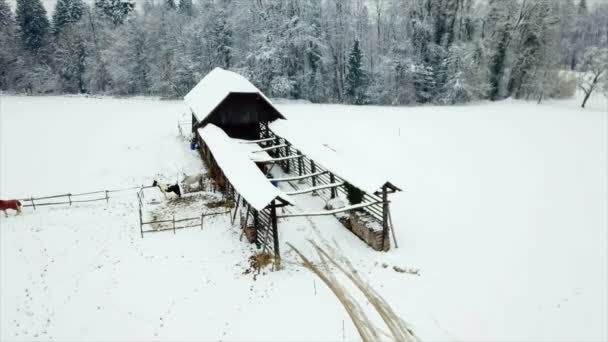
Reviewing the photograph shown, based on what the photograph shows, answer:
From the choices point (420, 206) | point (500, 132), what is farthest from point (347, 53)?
point (420, 206)

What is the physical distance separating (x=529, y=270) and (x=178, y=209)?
15.9m

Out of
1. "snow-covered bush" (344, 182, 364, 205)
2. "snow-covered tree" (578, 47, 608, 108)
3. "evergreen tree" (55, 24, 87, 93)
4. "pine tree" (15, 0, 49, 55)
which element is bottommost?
"snow-covered bush" (344, 182, 364, 205)

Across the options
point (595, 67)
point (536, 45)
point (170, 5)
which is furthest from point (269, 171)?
point (170, 5)

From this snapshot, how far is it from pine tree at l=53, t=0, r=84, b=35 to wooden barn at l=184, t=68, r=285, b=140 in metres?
56.5

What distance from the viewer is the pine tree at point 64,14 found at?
6798 cm

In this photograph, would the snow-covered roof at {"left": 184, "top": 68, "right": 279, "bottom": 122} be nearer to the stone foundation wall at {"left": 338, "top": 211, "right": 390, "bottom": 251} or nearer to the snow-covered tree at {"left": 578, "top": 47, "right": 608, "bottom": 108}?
the stone foundation wall at {"left": 338, "top": 211, "right": 390, "bottom": 251}

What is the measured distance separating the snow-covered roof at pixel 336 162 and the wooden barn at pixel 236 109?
6.34ft

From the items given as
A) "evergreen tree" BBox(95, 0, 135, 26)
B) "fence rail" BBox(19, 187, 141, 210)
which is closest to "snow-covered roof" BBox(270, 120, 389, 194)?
"fence rail" BBox(19, 187, 141, 210)

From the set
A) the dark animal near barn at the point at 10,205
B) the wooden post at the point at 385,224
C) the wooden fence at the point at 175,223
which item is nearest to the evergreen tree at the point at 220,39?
the dark animal near barn at the point at 10,205

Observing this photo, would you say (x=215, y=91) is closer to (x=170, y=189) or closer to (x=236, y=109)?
(x=236, y=109)

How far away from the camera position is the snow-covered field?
38.1 ft

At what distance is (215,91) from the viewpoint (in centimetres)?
2714

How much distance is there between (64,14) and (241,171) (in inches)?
2808

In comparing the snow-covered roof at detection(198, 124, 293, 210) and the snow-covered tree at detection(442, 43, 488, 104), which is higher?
the snow-covered tree at detection(442, 43, 488, 104)
